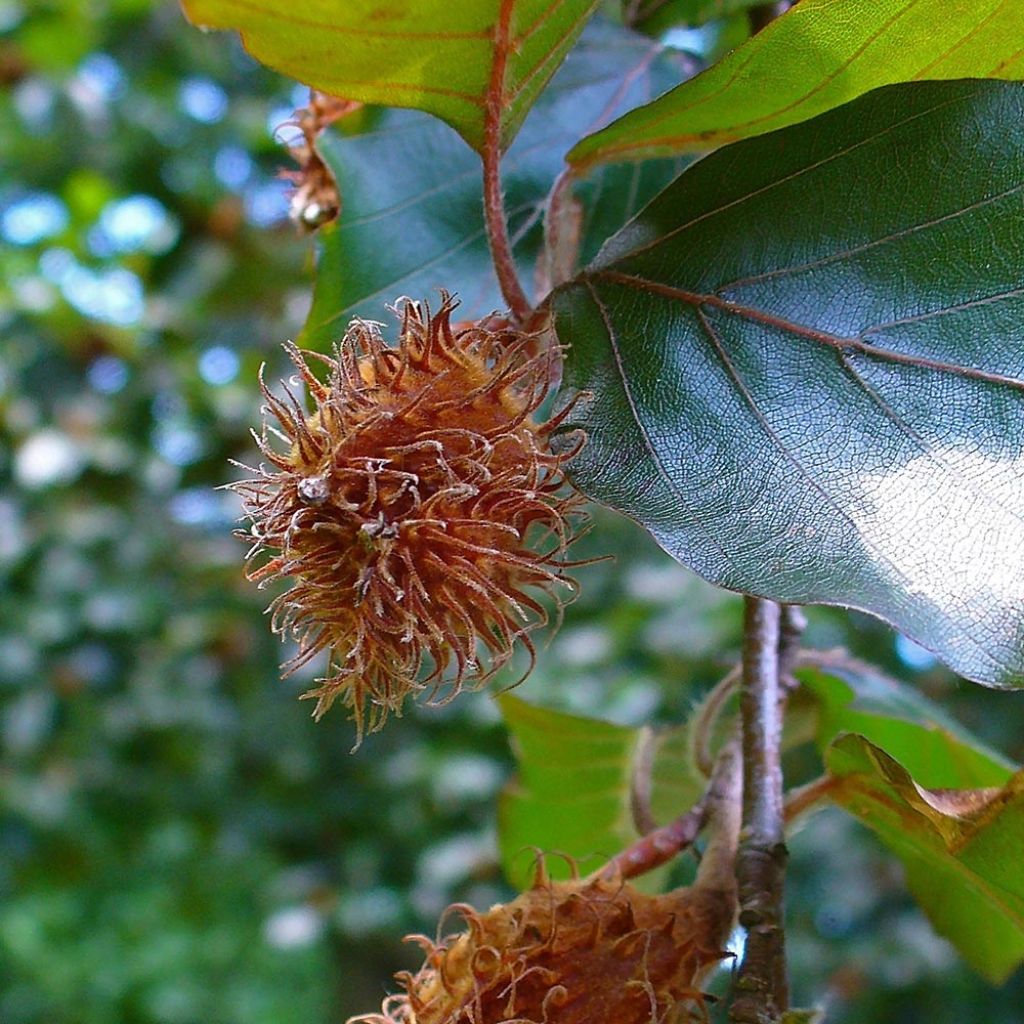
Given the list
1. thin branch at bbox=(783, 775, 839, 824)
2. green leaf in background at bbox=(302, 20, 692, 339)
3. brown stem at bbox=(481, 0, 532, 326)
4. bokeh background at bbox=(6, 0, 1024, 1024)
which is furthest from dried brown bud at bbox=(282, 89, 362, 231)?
bokeh background at bbox=(6, 0, 1024, 1024)

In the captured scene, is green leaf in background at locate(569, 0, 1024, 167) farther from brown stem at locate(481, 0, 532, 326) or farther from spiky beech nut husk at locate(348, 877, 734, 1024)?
spiky beech nut husk at locate(348, 877, 734, 1024)

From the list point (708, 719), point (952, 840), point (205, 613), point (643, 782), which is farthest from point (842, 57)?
point (205, 613)

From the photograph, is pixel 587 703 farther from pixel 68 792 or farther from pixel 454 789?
pixel 68 792

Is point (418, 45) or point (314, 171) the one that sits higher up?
point (314, 171)

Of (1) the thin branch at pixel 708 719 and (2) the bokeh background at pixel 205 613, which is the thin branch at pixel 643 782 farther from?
(2) the bokeh background at pixel 205 613

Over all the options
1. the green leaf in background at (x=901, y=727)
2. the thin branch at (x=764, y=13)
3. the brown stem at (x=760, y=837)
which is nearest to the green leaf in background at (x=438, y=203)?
the thin branch at (x=764, y=13)

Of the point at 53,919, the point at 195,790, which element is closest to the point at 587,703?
the point at 195,790

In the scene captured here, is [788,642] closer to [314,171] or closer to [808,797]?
[808,797]
